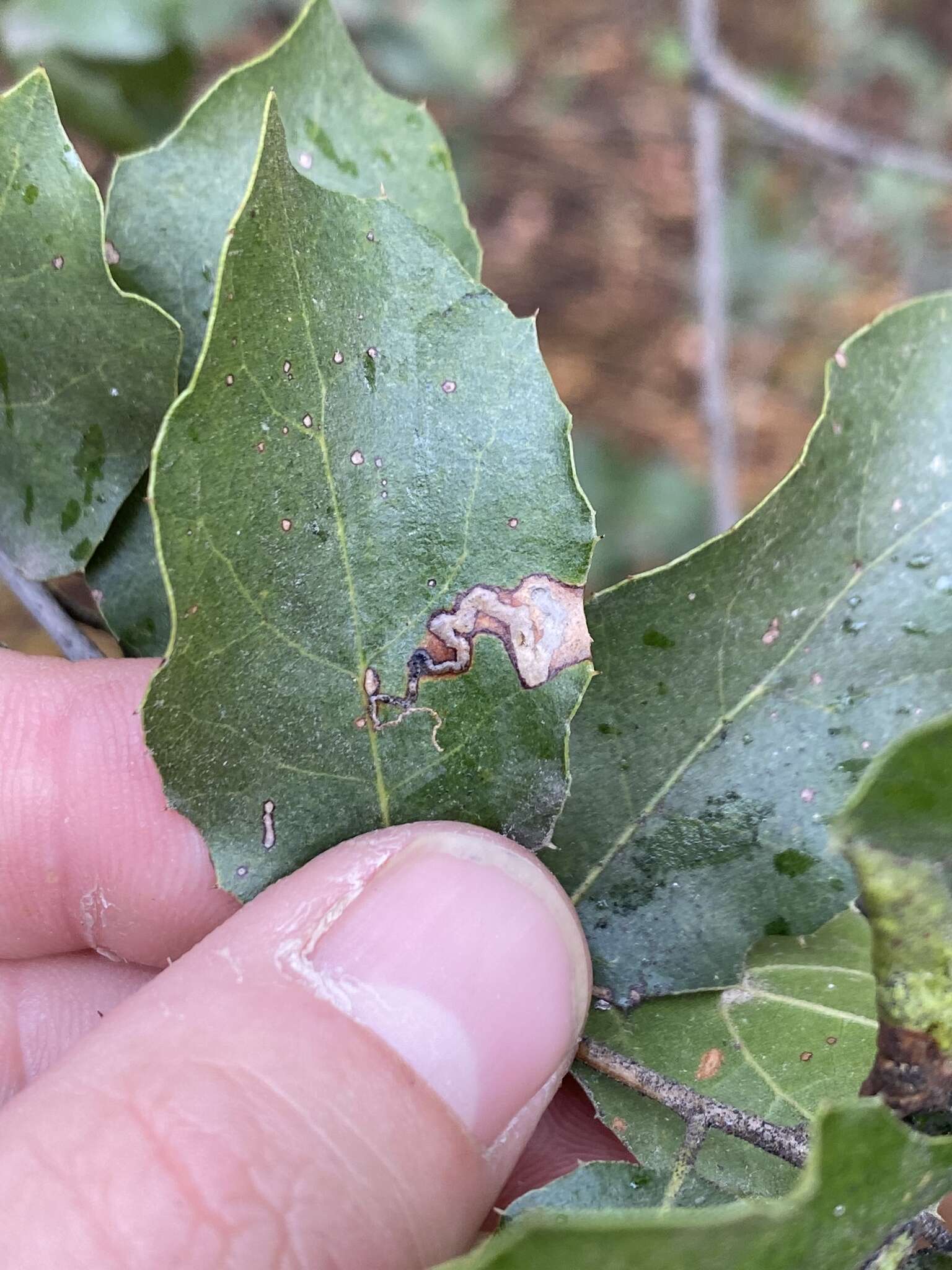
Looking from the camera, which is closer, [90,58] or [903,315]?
[903,315]

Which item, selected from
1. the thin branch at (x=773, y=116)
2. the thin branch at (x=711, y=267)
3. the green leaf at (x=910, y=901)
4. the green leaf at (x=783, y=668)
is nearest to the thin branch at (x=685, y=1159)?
the green leaf at (x=783, y=668)

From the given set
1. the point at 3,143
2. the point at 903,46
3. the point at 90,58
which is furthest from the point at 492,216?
the point at 3,143

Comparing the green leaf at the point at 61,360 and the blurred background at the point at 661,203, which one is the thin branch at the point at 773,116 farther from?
the green leaf at the point at 61,360

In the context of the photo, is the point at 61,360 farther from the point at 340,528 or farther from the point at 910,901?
the point at 910,901

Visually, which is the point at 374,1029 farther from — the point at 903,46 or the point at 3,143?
the point at 903,46

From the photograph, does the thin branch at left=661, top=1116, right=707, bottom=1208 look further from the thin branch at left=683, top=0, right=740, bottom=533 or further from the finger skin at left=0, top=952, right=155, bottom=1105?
the thin branch at left=683, top=0, right=740, bottom=533

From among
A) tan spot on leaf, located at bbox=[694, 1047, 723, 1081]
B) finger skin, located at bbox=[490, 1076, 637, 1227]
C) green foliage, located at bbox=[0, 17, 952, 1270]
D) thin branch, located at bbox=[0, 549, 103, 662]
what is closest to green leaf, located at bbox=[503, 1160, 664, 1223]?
green foliage, located at bbox=[0, 17, 952, 1270]

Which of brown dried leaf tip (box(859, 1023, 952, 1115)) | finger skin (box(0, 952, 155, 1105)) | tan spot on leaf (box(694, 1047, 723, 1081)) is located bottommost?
finger skin (box(0, 952, 155, 1105))

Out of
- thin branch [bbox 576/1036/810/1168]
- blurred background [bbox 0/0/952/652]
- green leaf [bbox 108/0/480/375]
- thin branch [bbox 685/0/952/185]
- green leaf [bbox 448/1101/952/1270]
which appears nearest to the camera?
green leaf [bbox 448/1101/952/1270]
